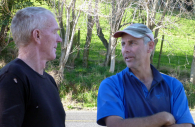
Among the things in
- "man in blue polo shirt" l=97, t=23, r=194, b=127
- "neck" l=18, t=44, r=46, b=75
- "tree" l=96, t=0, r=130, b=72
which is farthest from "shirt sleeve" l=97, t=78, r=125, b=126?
"tree" l=96, t=0, r=130, b=72

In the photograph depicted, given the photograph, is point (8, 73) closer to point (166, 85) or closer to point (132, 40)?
point (132, 40)

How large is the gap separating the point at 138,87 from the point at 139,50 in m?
0.38

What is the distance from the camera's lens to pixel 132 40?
2.43 meters

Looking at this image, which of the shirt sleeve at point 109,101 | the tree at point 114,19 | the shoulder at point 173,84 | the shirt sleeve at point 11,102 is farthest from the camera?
the tree at point 114,19

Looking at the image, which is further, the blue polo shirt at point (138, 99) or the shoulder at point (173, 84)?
the shoulder at point (173, 84)

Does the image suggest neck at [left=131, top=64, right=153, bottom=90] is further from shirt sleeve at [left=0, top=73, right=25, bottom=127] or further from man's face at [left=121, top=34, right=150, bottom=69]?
shirt sleeve at [left=0, top=73, right=25, bottom=127]

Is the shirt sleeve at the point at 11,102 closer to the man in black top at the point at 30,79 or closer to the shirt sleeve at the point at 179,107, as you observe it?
the man in black top at the point at 30,79

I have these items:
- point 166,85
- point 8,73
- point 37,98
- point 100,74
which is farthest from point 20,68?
point 100,74

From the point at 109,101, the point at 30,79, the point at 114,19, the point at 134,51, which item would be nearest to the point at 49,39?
the point at 30,79

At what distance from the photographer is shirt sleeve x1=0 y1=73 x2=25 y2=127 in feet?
5.00

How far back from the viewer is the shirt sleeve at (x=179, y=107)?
2.20 m

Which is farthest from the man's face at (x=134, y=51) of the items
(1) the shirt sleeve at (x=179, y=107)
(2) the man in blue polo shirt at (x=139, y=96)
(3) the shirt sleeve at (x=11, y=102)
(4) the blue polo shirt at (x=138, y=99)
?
(3) the shirt sleeve at (x=11, y=102)

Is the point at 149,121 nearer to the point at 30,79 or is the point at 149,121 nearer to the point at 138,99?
the point at 138,99

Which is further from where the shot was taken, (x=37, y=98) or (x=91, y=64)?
(x=91, y=64)
